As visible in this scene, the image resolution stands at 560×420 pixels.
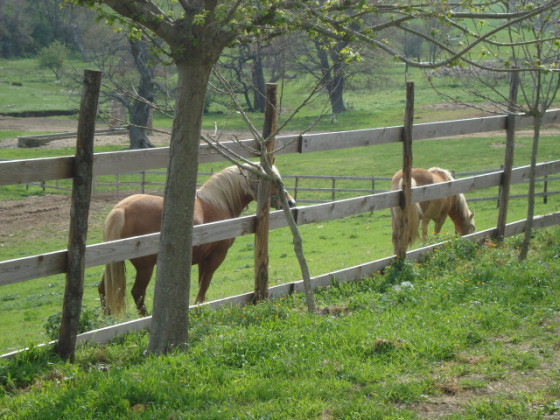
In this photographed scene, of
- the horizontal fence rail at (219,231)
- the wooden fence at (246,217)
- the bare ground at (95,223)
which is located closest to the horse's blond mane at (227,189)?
the wooden fence at (246,217)

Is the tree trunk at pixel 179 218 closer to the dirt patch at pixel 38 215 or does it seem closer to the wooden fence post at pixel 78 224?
the wooden fence post at pixel 78 224

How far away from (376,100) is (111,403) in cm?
5243

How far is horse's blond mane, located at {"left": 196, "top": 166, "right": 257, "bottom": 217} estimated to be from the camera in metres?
8.46

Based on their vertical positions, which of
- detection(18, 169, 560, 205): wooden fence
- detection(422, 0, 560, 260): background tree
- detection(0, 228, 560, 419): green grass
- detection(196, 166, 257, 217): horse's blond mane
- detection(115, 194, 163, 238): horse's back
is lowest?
detection(18, 169, 560, 205): wooden fence

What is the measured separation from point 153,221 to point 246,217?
192 cm

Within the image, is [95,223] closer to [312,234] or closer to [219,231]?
[312,234]

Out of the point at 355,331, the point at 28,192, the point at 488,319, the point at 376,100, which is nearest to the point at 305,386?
the point at 355,331

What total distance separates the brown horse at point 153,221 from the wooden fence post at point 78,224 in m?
2.11

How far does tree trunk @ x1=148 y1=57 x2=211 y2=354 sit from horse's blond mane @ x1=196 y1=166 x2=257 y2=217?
329 cm

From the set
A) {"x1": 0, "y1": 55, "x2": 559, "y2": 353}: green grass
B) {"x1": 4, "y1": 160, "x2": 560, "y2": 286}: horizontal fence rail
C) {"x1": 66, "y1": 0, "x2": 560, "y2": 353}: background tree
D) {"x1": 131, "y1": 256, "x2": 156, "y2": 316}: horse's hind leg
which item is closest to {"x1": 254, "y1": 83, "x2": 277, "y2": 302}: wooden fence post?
{"x1": 4, "y1": 160, "x2": 560, "y2": 286}: horizontal fence rail

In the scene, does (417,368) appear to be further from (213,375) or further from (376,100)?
(376,100)

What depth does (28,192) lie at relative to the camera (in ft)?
86.6

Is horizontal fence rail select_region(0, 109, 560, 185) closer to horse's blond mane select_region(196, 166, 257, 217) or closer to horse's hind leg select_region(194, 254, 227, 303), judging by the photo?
horse's blond mane select_region(196, 166, 257, 217)

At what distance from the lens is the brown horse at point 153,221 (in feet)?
24.2
